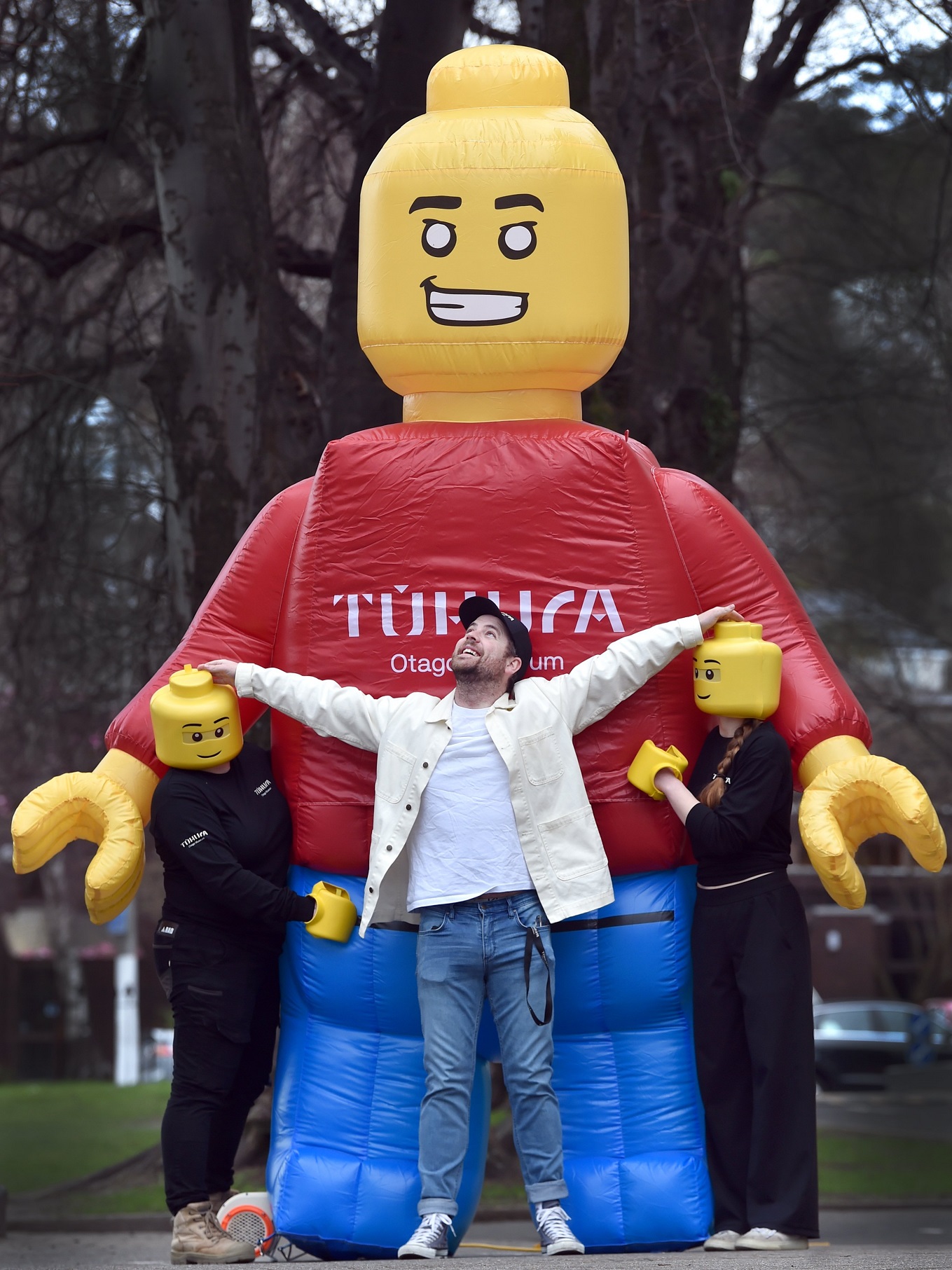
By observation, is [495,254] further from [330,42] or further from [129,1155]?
[129,1155]

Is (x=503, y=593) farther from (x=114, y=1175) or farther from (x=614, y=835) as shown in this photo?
(x=114, y=1175)

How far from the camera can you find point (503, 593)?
16.4 ft

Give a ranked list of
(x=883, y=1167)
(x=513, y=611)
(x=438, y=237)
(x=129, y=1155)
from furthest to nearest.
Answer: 1. (x=883, y=1167)
2. (x=129, y=1155)
3. (x=438, y=237)
4. (x=513, y=611)

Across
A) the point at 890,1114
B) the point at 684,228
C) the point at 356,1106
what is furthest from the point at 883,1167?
the point at 356,1106

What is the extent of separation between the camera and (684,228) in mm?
9391

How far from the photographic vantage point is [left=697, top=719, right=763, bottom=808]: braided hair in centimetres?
480

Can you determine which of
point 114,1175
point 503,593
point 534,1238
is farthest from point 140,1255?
point 503,593

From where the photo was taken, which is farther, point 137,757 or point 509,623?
point 137,757

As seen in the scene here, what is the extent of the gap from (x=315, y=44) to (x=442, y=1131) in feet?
22.2

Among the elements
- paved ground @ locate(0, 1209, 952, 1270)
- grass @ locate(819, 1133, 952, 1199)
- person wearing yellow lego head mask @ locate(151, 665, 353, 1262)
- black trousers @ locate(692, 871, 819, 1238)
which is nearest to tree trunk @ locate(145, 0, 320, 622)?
person wearing yellow lego head mask @ locate(151, 665, 353, 1262)

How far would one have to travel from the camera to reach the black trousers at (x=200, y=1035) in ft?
15.8

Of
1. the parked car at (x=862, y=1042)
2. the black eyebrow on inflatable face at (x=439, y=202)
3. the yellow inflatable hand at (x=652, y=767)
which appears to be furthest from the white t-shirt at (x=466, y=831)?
the parked car at (x=862, y=1042)

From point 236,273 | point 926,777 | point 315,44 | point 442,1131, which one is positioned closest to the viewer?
point 442,1131

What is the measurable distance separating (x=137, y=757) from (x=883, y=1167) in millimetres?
9455
